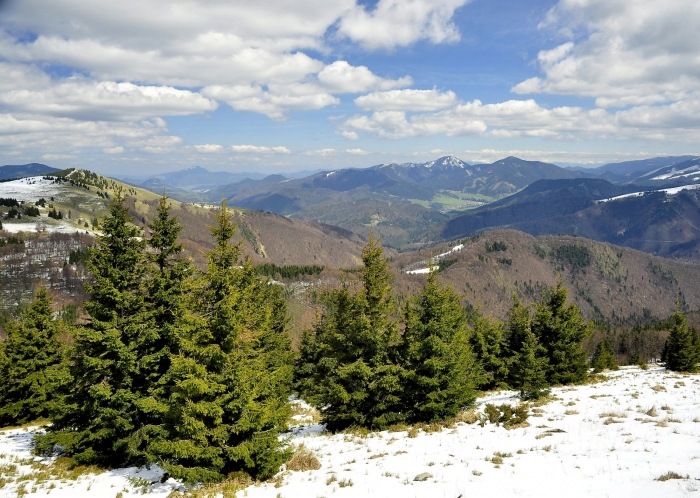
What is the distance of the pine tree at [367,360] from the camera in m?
23.9

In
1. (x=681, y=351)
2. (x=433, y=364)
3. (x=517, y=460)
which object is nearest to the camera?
(x=517, y=460)

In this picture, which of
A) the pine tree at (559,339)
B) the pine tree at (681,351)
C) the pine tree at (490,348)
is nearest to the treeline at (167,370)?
the pine tree at (559,339)

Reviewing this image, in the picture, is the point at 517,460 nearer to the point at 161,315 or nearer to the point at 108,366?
the point at 161,315

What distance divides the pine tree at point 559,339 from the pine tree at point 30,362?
4379 cm

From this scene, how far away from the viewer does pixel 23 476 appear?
18500 mm

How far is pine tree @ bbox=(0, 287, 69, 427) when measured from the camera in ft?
112

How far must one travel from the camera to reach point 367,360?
2505 cm

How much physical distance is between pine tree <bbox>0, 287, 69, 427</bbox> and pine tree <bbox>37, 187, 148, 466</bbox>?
16.5 m

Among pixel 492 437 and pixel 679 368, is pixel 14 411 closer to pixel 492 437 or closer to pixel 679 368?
pixel 492 437

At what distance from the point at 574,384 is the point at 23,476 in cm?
4008

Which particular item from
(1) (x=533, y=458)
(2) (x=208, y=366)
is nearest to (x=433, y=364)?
(1) (x=533, y=458)

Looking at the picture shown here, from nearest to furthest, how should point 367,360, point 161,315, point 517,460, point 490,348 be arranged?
point 517,460 → point 161,315 → point 367,360 → point 490,348

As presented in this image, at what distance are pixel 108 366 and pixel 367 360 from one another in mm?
14790

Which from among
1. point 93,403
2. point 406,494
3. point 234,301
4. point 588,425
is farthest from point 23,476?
point 588,425
